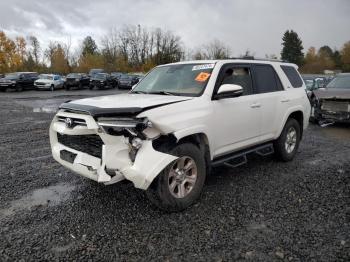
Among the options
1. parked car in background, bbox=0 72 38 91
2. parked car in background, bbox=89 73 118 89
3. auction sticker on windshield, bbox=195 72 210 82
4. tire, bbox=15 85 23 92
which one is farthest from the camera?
parked car in background, bbox=89 73 118 89

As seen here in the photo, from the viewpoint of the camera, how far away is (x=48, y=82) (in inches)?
1161

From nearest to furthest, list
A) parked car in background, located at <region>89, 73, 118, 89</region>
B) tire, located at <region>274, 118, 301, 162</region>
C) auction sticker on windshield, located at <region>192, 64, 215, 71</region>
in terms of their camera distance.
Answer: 1. auction sticker on windshield, located at <region>192, 64, 215, 71</region>
2. tire, located at <region>274, 118, 301, 162</region>
3. parked car in background, located at <region>89, 73, 118, 89</region>

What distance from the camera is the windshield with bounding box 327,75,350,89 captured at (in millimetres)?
11094

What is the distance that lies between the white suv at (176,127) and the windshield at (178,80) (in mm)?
17

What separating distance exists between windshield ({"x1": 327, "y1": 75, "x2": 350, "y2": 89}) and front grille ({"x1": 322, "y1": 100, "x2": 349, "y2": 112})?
3.81ft

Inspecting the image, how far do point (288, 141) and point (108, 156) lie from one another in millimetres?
3915

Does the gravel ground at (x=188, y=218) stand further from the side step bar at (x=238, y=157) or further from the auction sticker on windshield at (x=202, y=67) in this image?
the auction sticker on windshield at (x=202, y=67)

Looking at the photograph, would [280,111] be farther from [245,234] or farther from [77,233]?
[77,233]

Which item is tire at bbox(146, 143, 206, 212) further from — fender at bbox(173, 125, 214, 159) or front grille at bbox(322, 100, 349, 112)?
front grille at bbox(322, 100, 349, 112)

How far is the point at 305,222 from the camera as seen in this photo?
3.70 meters

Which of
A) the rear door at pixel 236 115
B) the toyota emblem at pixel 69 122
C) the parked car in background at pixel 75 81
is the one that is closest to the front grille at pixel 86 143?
the toyota emblem at pixel 69 122

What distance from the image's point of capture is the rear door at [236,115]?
4.41 metres

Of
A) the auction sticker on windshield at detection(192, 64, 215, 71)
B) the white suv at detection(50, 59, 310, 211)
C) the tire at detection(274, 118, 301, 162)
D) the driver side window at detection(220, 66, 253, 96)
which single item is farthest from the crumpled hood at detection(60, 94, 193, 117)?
the tire at detection(274, 118, 301, 162)

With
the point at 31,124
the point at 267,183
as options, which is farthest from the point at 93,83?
the point at 267,183
